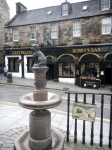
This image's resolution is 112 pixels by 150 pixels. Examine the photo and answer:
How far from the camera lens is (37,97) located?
3.88m

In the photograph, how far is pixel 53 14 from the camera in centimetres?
2075

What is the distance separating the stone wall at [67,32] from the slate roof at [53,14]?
2.04 ft

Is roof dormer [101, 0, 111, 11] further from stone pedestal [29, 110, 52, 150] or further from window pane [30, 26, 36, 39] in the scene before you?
stone pedestal [29, 110, 52, 150]

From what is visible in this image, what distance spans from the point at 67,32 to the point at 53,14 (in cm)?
387

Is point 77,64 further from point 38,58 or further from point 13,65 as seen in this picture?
point 38,58

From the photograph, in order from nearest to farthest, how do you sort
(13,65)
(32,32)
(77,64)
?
(77,64) → (32,32) → (13,65)

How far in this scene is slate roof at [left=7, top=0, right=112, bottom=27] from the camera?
60.3ft

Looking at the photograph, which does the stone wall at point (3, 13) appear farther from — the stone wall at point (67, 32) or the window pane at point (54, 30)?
the window pane at point (54, 30)

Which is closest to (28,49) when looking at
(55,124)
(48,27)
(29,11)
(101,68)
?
(48,27)

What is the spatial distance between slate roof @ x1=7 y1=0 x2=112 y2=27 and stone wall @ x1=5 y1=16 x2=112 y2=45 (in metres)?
0.62

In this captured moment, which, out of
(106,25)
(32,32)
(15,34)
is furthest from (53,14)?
(106,25)

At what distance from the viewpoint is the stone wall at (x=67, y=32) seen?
1739cm

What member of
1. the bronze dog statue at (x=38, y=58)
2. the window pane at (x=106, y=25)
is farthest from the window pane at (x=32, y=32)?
the bronze dog statue at (x=38, y=58)

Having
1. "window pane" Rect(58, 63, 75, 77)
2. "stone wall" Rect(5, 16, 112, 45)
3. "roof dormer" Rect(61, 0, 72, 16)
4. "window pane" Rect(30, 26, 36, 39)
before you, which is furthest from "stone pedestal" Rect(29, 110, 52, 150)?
"window pane" Rect(30, 26, 36, 39)
